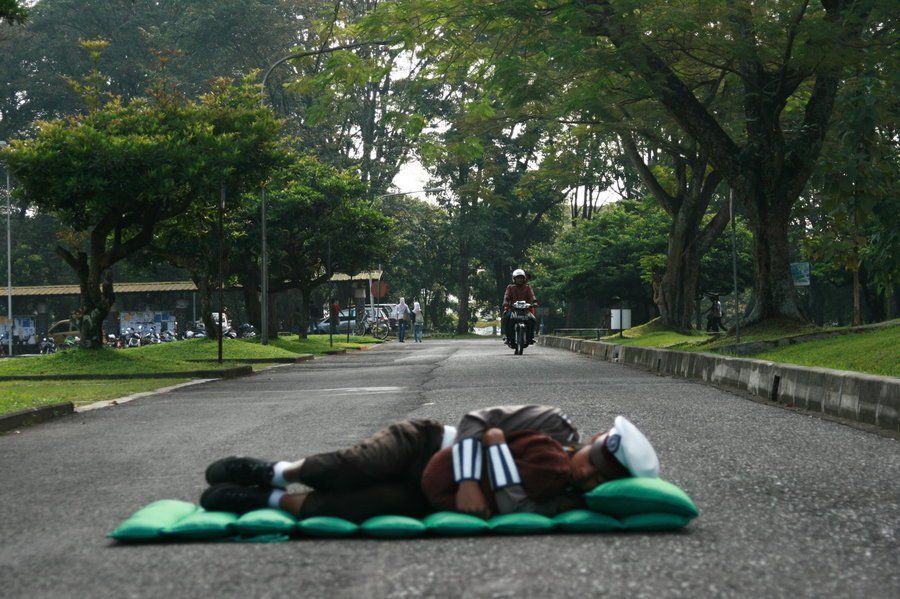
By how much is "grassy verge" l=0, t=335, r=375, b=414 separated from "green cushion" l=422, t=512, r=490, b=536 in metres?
8.67

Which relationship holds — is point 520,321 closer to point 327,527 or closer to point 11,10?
point 11,10

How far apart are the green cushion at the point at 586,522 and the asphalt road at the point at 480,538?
0.07m

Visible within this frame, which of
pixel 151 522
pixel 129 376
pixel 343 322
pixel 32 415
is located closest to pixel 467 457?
pixel 151 522

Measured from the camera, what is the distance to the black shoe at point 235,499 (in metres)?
5.36

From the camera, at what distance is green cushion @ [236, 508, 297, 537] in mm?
5133

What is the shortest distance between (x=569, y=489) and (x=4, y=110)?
197 ft

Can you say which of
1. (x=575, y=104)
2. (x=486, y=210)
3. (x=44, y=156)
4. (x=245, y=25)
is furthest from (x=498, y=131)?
(x=486, y=210)

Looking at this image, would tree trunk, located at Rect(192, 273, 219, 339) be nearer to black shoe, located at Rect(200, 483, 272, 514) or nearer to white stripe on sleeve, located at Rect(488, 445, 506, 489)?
black shoe, located at Rect(200, 483, 272, 514)

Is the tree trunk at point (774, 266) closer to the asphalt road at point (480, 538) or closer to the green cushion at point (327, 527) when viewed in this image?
the asphalt road at point (480, 538)

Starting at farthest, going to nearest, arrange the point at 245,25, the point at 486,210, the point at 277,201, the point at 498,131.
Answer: the point at 486,210, the point at 245,25, the point at 277,201, the point at 498,131

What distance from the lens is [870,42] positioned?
61.7 feet

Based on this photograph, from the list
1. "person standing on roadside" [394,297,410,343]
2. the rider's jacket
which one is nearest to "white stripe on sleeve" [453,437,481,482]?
the rider's jacket

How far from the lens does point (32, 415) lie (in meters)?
12.6

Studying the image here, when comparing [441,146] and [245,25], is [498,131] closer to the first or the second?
[441,146]
